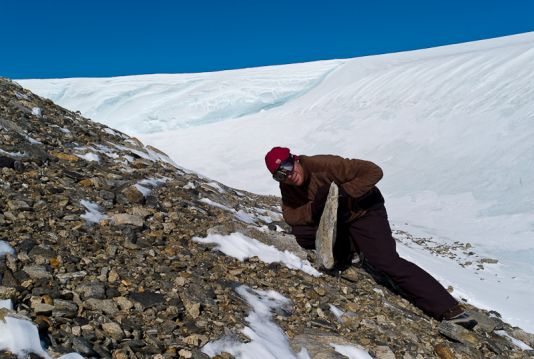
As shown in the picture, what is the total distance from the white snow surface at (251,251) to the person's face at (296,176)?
622mm

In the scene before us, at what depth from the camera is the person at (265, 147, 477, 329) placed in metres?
3.58

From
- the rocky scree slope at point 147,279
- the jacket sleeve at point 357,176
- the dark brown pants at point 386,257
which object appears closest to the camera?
the rocky scree slope at point 147,279

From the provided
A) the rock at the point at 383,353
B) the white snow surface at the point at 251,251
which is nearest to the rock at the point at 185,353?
the rock at the point at 383,353

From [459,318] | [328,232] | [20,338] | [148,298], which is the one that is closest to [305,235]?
[328,232]

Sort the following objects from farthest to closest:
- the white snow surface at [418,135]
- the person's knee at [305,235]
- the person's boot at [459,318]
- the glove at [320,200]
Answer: the white snow surface at [418,135]
the person's knee at [305,235]
the glove at [320,200]
the person's boot at [459,318]

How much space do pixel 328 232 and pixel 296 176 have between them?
52 cm

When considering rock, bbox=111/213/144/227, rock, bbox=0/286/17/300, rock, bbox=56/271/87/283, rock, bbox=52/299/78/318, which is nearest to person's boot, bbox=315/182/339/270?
rock, bbox=111/213/144/227

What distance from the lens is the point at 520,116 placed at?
12.9 metres

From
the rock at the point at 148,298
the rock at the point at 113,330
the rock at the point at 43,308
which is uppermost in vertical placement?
the rock at the point at 43,308

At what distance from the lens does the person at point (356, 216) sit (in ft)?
11.8

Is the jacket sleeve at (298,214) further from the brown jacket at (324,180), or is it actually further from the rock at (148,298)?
the rock at (148,298)

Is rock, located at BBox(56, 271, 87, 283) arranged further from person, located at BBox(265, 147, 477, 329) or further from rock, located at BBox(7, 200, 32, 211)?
person, located at BBox(265, 147, 477, 329)

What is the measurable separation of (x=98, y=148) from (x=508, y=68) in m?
14.6

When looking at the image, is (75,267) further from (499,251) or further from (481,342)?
(499,251)
